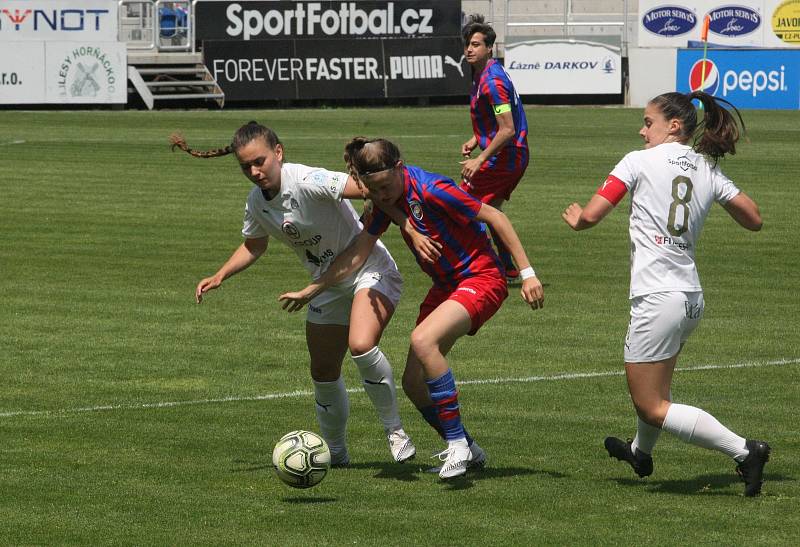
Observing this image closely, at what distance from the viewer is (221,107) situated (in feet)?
128

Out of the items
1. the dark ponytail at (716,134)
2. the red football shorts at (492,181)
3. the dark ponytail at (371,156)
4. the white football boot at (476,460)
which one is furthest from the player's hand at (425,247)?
the red football shorts at (492,181)

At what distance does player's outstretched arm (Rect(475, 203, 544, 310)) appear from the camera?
675 cm

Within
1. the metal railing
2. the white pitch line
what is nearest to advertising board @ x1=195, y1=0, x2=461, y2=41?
the metal railing

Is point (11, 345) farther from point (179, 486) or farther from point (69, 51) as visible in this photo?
point (69, 51)

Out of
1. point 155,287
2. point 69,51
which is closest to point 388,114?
point 69,51

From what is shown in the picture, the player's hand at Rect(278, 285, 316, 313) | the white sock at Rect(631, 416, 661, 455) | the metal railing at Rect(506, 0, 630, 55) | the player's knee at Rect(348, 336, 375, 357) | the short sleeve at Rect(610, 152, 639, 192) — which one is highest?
the short sleeve at Rect(610, 152, 639, 192)

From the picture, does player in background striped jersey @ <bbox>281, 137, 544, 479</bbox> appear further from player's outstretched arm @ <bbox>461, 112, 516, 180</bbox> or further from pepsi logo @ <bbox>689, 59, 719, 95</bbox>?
pepsi logo @ <bbox>689, 59, 719, 95</bbox>

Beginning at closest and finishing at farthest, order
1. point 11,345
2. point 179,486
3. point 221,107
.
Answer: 1. point 179,486
2. point 11,345
3. point 221,107

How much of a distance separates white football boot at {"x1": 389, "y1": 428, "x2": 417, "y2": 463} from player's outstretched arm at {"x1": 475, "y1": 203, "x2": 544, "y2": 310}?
96 centimetres

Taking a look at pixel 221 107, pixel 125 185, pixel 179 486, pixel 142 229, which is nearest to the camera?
pixel 179 486

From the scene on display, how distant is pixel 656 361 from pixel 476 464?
1.19 metres

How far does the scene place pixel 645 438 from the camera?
6.94 meters

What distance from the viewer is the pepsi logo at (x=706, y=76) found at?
39406 mm

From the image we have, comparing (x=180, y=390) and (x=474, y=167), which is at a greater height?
(x=474, y=167)
